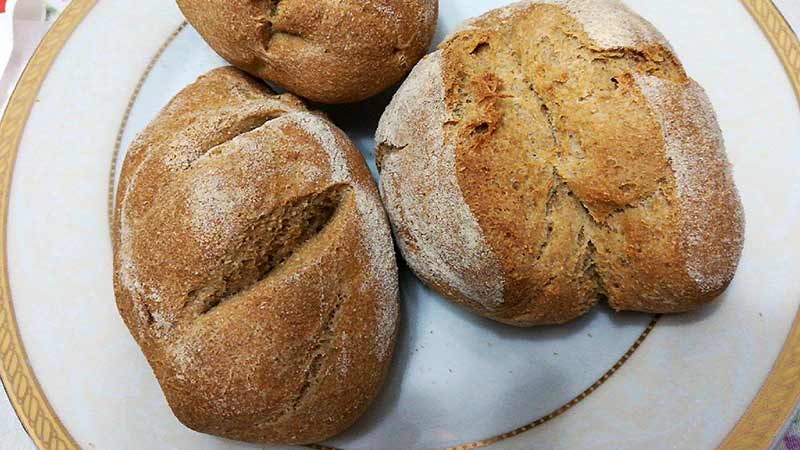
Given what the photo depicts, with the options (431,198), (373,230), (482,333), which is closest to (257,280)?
(373,230)

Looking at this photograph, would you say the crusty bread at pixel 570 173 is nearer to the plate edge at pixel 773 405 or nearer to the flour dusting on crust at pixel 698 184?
the flour dusting on crust at pixel 698 184

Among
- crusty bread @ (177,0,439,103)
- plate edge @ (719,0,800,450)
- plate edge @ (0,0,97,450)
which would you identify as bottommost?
plate edge @ (719,0,800,450)

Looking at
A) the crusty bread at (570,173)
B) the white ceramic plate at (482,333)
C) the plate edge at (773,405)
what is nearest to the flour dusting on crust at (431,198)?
the crusty bread at (570,173)

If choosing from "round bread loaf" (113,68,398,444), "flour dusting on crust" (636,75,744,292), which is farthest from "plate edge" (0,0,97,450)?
"flour dusting on crust" (636,75,744,292)

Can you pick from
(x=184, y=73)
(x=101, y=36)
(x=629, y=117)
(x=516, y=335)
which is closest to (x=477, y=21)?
(x=629, y=117)

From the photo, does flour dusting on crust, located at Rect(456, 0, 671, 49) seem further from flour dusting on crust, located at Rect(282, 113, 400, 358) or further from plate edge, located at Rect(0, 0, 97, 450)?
plate edge, located at Rect(0, 0, 97, 450)

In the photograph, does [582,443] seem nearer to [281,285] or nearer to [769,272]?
[769,272]
